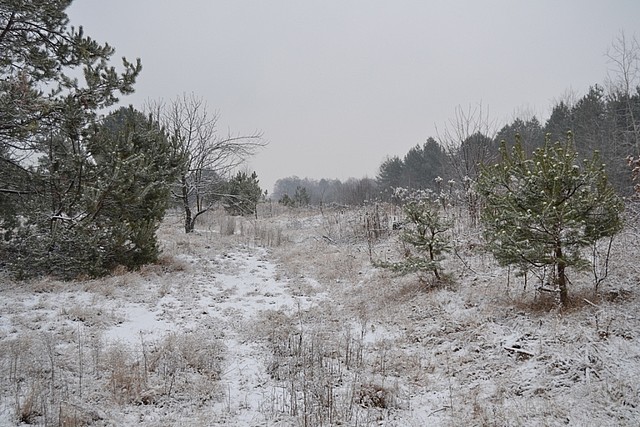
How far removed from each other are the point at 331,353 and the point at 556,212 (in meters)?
3.49

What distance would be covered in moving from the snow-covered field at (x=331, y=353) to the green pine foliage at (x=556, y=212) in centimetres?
74

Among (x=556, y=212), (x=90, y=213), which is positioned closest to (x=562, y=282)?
(x=556, y=212)

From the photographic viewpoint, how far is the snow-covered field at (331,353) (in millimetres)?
3365

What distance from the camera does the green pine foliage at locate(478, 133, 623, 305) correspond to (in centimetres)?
449

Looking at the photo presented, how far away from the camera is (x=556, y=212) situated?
4465mm

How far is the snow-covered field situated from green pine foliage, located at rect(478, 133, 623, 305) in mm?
743

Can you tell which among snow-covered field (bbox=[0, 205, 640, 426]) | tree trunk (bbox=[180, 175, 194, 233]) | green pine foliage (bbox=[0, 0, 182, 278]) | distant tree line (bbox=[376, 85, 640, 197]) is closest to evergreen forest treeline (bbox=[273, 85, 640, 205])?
distant tree line (bbox=[376, 85, 640, 197])

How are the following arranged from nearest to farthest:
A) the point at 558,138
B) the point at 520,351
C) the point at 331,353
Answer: the point at 520,351
the point at 331,353
the point at 558,138

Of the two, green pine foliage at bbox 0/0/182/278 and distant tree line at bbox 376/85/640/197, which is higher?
distant tree line at bbox 376/85/640/197

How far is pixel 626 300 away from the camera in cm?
446

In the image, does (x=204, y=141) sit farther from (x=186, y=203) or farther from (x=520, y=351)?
(x=520, y=351)

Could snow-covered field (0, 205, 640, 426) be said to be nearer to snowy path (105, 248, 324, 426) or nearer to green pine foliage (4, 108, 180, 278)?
snowy path (105, 248, 324, 426)

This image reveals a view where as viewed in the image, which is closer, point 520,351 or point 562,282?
point 520,351

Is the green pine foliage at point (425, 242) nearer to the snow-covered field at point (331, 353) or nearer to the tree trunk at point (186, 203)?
the snow-covered field at point (331, 353)
